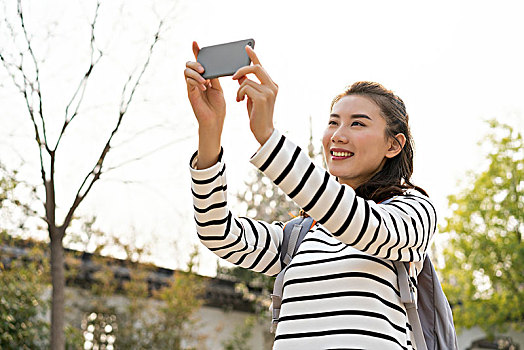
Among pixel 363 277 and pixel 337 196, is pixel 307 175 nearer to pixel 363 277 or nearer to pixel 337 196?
pixel 337 196

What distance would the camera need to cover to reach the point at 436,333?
1.69 m

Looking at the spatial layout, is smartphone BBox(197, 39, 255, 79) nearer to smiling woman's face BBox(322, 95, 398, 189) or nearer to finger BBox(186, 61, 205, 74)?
finger BBox(186, 61, 205, 74)

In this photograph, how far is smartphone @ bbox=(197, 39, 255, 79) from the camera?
5.08 feet

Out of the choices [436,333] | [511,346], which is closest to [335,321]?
[436,333]

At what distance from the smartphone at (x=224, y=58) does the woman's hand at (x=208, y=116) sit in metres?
0.06

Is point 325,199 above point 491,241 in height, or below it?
below

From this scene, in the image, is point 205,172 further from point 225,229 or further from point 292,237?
point 292,237

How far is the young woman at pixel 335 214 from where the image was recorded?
1469 millimetres

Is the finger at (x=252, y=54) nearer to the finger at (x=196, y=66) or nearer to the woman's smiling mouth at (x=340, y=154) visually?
the finger at (x=196, y=66)

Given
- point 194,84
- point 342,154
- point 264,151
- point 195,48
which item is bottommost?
point 264,151

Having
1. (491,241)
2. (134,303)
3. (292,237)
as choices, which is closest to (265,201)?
(134,303)

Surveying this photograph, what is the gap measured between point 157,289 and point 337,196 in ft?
37.3

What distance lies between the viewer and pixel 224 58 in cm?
158

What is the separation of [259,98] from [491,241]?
13920 mm
